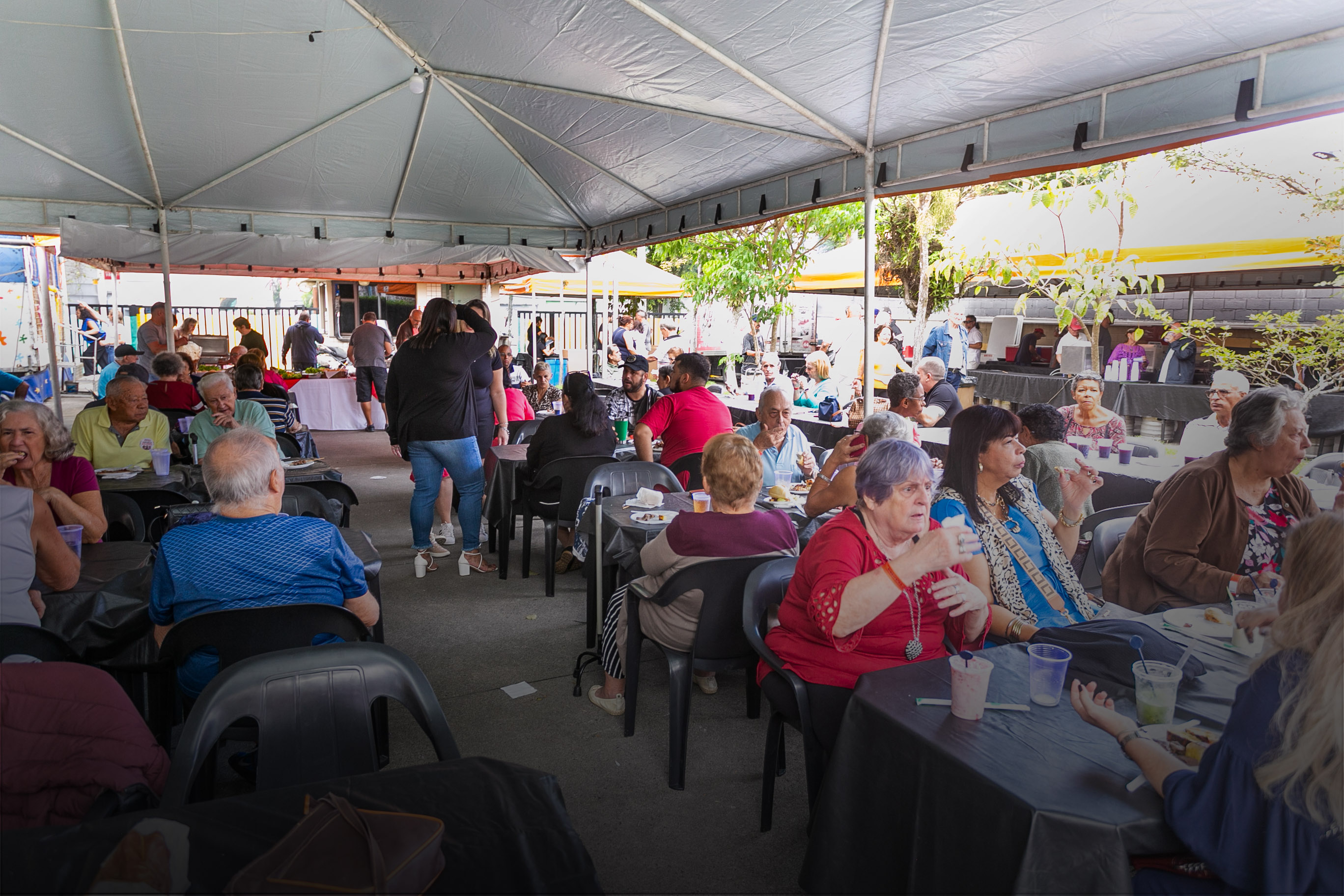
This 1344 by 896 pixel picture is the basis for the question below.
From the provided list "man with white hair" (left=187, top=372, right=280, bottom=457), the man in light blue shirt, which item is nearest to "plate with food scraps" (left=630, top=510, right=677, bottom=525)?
the man in light blue shirt

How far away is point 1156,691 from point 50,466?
141 inches

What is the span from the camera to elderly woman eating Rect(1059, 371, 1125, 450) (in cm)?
483

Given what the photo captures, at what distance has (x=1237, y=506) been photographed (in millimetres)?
2895

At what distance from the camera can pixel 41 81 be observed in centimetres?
533

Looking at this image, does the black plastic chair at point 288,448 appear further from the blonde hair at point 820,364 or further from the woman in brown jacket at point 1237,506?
the blonde hair at point 820,364

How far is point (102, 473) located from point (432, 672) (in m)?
1.97

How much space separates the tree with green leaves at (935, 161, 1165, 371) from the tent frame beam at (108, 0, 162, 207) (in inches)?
245

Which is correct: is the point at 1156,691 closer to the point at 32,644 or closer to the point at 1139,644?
the point at 1139,644

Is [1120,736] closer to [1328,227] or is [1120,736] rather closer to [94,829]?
[94,829]

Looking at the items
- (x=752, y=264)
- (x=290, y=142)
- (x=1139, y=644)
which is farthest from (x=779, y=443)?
(x=752, y=264)

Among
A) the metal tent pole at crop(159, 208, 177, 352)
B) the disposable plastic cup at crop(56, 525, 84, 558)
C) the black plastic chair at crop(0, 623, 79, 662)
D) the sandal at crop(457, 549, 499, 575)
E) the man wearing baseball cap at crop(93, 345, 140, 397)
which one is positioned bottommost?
the sandal at crop(457, 549, 499, 575)

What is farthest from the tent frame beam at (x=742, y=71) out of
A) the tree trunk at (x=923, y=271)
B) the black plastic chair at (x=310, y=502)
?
the tree trunk at (x=923, y=271)

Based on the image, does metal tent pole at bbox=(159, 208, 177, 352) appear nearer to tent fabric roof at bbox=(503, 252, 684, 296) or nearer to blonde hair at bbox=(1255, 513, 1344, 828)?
tent fabric roof at bbox=(503, 252, 684, 296)

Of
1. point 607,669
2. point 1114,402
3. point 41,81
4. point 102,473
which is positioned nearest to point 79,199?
point 41,81
